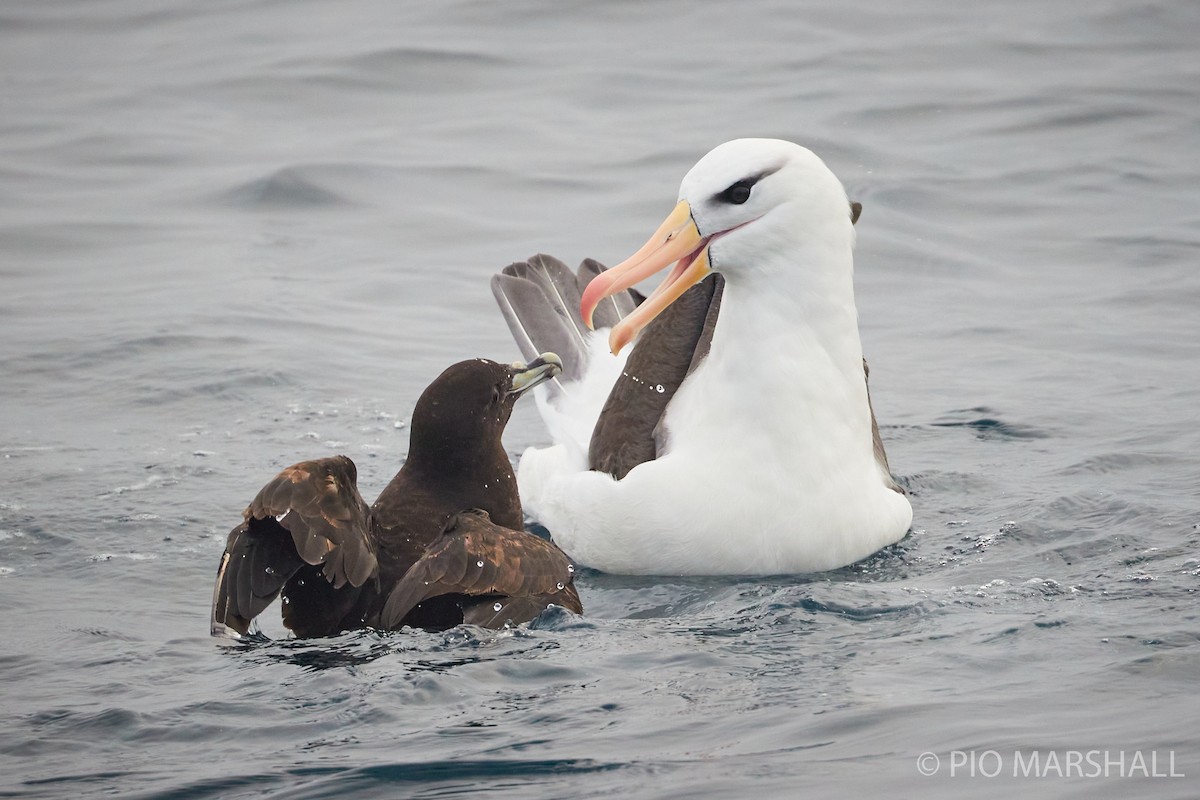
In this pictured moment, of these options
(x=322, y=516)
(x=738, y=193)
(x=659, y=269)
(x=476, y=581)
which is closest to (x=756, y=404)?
(x=659, y=269)

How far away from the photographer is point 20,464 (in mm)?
8805

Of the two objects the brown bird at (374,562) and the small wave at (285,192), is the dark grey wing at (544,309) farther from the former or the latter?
the small wave at (285,192)

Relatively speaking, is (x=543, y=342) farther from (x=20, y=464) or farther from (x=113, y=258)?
(x=113, y=258)

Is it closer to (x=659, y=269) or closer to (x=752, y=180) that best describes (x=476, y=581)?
(x=659, y=269)

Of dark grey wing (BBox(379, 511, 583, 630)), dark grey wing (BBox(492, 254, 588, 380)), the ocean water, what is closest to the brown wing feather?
dark grey wing (BBox(379, 511, 583, 630))

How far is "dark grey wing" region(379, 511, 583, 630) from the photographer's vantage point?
5.74m

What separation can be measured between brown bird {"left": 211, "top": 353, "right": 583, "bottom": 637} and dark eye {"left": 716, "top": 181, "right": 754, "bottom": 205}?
1485 mm

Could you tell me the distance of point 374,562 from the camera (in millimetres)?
6055

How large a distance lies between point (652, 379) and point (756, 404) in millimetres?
972

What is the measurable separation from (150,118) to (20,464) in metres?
9.58

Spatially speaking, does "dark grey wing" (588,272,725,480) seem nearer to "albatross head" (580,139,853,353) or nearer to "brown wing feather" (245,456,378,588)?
"albatross head" (580,139,853,353)

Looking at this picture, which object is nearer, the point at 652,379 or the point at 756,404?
the point at 756,404

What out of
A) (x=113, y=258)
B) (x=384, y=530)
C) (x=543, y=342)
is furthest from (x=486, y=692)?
(x=113, y=258)

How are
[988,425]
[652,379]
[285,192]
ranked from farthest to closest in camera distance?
[285,192] → [988,425] → [652,379]
